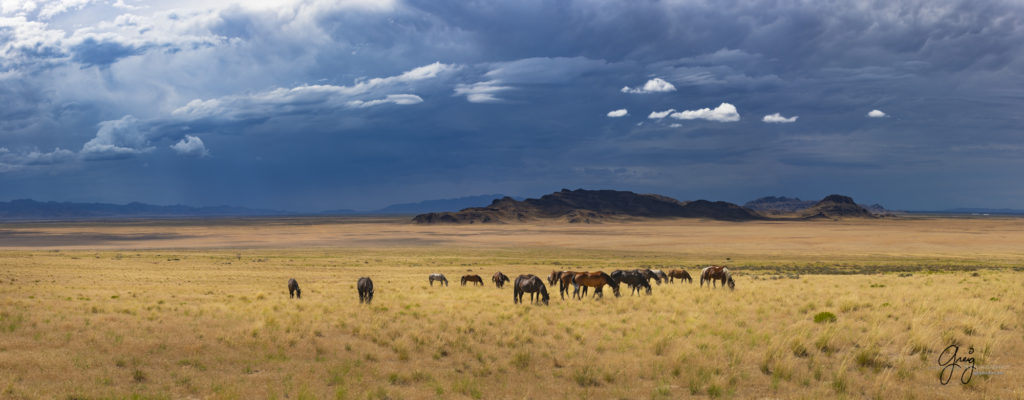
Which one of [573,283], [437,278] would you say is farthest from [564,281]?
[437,278]

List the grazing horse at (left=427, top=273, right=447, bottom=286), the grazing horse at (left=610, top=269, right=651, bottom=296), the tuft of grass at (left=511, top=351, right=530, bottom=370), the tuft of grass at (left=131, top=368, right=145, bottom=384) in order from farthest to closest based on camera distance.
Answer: the grazing horse at (left=427, top=273, right=447, bottom=286)
the grazing horse at (left=610, top=269, right=651, bottom=296)
the tuft of grass at (left=511, top=351, right=530, bottom=370)
the tuft of grass at (left=131, top=368, right=145, bottom=384)

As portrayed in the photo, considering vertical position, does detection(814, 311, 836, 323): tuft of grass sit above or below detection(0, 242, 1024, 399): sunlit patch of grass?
above

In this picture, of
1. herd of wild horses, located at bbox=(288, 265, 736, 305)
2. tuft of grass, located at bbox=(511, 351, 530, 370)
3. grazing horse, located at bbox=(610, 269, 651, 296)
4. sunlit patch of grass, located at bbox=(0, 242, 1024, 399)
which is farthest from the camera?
grazing horse, located at bbox=(610, 269, 651, 296)

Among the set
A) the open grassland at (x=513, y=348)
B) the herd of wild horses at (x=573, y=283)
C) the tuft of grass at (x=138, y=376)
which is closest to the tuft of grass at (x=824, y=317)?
the open grassland at (x=513, y=348)

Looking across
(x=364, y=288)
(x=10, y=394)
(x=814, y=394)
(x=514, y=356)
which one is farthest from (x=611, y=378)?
(x=364, y=288)

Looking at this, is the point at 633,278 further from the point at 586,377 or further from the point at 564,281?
the point at 586,377

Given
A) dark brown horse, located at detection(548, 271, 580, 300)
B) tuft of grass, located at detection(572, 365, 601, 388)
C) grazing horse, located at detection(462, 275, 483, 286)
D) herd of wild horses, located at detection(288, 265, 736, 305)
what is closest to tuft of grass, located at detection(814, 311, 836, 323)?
herd of wild horses, located at detection(288, 265, 736, 305)

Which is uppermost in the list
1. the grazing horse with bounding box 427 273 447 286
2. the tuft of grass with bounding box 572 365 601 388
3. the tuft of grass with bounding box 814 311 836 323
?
the tuft of grass with bounding box 814 311 836 323

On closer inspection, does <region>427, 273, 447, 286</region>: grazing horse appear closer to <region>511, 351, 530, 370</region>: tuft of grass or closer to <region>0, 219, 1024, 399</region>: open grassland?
<region>0, 219, 1024, 399</region>: open grassland

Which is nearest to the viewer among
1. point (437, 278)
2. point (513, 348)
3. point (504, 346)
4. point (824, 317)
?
point (513, 348)

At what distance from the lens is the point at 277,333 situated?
48.8ft

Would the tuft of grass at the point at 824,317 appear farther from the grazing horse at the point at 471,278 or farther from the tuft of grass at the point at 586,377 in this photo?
the grazing horse at the point at 471,278

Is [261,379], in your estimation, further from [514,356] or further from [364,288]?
[364,288]

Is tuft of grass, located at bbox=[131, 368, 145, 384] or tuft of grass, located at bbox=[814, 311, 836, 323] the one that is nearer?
tuft of grass, located at bbox=[131, 368, 145, 384]
